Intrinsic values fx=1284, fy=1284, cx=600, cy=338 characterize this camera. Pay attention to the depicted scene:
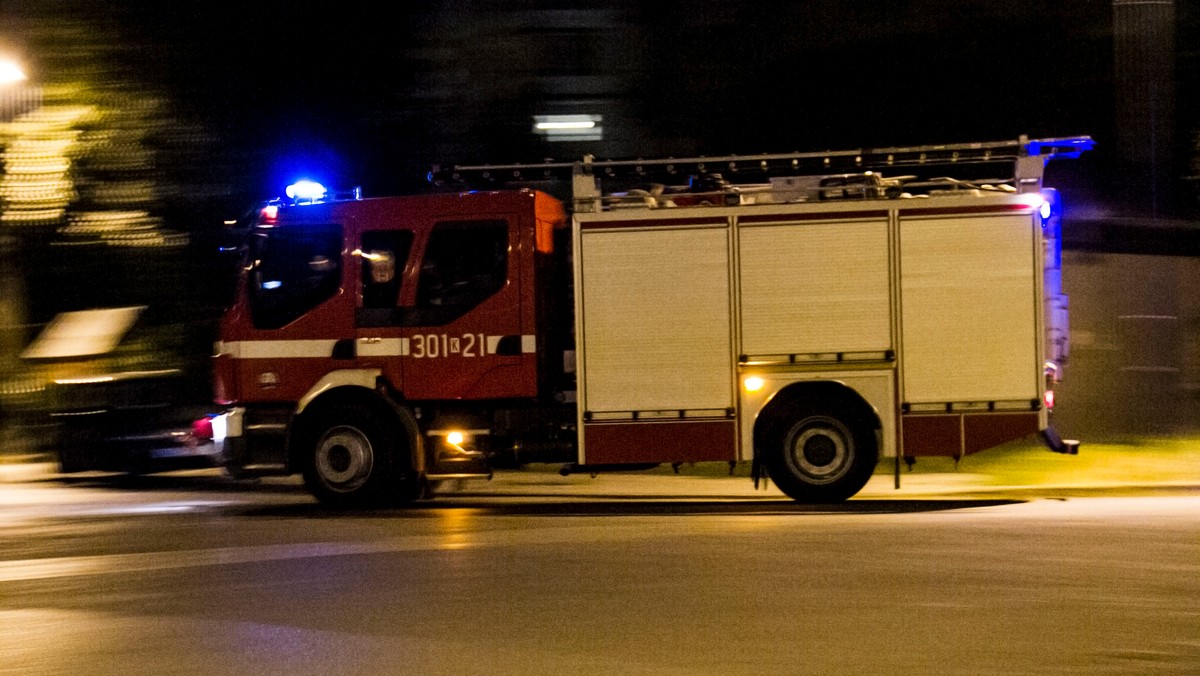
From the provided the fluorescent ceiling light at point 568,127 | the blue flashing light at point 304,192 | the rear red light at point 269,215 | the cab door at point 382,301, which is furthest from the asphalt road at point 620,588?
the fluorescent ceiling light at point 568,127

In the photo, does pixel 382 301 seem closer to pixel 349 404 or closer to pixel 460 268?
pixel 460 268

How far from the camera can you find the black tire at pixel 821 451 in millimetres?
11000

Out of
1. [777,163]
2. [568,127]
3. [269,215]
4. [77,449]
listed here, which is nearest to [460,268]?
[269,215]

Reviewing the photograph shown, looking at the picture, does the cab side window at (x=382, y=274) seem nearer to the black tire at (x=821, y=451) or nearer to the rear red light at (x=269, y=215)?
the rear red light at (x=269, y=215)

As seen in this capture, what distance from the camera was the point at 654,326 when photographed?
440 inches

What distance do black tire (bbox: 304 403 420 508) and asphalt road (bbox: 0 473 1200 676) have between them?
0.33m

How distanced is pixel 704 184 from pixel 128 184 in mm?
7167

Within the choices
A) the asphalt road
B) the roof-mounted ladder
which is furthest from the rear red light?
the asphalt road

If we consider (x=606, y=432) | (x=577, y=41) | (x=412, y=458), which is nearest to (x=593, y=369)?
(x=606, y=432)

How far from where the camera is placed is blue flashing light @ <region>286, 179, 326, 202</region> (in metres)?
11.8

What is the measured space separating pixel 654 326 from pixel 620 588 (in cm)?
385

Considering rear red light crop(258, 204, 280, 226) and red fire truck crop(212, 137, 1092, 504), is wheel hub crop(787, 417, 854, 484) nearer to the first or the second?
red fire truck crop(212, 137, 1092, 504)

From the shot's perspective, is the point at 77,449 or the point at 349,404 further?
the point at 77,449

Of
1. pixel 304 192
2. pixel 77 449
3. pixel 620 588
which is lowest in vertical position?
pixel 620 588
